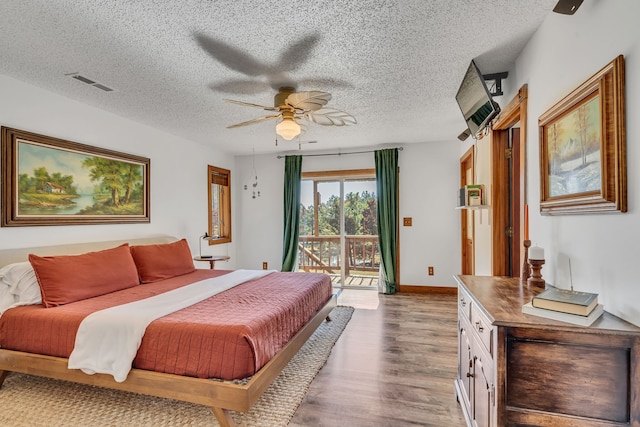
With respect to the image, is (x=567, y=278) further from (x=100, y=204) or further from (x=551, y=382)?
(x=100, y=204)

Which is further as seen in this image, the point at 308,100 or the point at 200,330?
the point at 308,100

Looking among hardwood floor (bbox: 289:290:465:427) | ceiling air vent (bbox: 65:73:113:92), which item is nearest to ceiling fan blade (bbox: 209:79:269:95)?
ceiling air vent (bbox: 65:73:113:92)

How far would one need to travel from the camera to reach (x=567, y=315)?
3.95 ft

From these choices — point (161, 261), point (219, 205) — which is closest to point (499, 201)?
point (161, 261)

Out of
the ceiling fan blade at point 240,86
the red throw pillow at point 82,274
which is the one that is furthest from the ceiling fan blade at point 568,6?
the red throw pillow at point 82,274

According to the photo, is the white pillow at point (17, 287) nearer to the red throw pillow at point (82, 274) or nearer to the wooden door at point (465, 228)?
the red throw pillow at point (82, 274)

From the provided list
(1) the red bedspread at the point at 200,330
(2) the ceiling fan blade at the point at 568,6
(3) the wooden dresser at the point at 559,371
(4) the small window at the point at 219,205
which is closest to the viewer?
(3) the wooden dresser at the point at 559,371

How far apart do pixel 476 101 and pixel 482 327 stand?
61.8 inches

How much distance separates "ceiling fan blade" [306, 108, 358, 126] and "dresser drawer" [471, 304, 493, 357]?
6.14 feet

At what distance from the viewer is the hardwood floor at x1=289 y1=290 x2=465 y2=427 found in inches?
80.0

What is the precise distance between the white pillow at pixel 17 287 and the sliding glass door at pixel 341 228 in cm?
394

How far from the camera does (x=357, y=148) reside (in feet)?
18.1

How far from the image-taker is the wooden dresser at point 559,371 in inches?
43.8

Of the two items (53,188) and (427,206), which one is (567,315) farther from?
(427,206)
